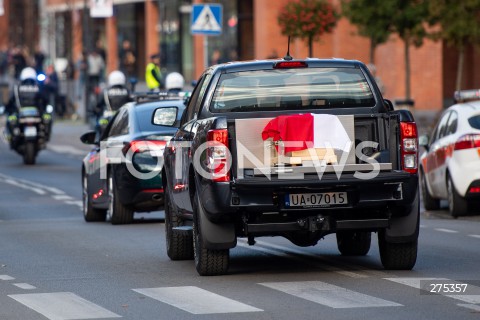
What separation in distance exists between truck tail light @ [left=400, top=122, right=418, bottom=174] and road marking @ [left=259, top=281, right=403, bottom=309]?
113cm

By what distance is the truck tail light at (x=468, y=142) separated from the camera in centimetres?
1983

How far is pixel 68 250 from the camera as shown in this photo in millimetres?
16141

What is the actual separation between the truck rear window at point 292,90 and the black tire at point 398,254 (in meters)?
1.15

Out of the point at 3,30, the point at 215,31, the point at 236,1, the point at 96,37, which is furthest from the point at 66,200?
the point at 3,30

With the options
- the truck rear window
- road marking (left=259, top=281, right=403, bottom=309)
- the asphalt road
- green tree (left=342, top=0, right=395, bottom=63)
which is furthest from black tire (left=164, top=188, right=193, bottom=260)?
green tree (left=342, top=0, right=395, bottom=63)

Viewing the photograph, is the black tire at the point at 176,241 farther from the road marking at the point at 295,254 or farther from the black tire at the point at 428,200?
the black tire at the point at 428,200

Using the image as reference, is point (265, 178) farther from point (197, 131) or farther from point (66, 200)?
point (66, 200)

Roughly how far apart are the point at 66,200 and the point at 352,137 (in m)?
13.5

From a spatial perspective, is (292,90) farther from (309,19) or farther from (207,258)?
(309,19)

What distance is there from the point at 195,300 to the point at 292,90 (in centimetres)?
249

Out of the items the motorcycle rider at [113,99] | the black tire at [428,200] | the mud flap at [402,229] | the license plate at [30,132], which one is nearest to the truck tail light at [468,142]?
the black tire at [428,200]

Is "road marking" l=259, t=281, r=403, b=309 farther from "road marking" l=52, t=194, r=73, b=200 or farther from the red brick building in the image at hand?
the red brick building

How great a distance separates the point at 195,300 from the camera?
11328 mm

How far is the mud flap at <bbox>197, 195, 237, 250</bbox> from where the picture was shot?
41.2 feet
